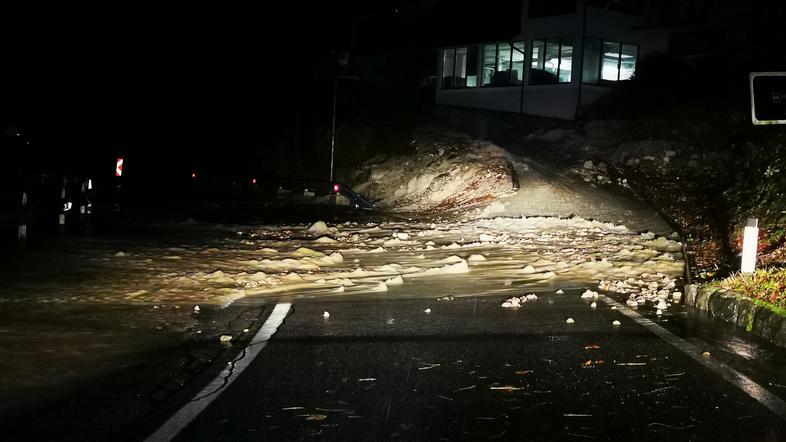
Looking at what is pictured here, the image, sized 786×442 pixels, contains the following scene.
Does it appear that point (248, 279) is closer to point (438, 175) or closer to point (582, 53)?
point (438, 175)

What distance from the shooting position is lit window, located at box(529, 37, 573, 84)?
36.0 metres

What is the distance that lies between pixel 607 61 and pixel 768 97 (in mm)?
27887

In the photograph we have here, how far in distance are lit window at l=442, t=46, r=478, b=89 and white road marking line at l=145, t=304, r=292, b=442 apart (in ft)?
114

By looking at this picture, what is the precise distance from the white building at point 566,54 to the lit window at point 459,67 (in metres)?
1.32

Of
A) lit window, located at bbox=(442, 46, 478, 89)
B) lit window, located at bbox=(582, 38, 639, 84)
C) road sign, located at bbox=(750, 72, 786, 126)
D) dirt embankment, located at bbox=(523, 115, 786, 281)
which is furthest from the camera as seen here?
lit window, located at bbox=(442, 46, 478, 89)

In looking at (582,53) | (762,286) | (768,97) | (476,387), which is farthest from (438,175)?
(476,387)

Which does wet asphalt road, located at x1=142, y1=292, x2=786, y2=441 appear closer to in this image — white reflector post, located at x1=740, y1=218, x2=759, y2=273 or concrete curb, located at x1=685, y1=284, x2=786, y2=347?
concrete curb, located at x1=685, y1=284, x2=786, y2=347

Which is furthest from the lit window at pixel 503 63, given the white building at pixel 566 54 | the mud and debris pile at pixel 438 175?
the mud and debris pile at pixel 438 175

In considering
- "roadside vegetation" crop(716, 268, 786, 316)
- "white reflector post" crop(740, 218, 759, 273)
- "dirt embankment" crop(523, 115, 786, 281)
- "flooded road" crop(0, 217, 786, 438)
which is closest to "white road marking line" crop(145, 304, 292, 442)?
"flooded road" crop(0, 217, 786, 438)

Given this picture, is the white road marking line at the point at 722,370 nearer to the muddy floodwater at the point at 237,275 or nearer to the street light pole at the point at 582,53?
the muddy floodwater at the point at 237,275

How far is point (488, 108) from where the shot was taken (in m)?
40.6

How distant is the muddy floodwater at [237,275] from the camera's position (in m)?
7.46

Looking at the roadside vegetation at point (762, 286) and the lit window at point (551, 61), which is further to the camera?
the lit window at point (551, 61)

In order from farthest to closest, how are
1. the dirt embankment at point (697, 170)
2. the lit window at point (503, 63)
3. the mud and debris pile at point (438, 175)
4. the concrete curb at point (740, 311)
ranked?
the lit window at point (503, 63), the mud and debris pile at point (438, 175), the dirt embankment at point (697, 170), the concrete curb at point (740, 311)
